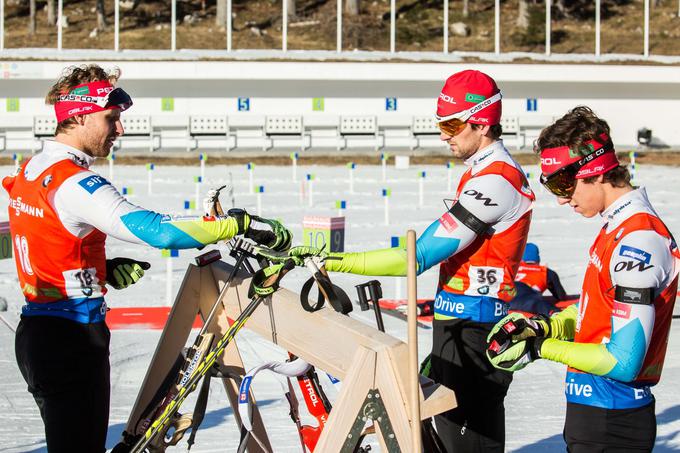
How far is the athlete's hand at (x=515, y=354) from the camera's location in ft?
11.9

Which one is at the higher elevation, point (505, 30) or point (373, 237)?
point (505, 30)

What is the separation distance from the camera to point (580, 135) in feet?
12.0

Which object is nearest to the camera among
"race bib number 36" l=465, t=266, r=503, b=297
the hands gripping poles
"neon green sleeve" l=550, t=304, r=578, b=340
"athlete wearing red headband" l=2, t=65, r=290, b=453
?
"neon green sleeve" l=550, t=304, r=578, b=340

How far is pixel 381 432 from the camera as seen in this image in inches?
137

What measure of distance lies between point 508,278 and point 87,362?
1.65 metres

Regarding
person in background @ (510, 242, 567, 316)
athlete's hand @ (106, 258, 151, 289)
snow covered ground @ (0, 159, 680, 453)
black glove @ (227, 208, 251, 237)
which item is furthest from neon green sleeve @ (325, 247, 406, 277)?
person in background @ (510, 242, 567, 316)

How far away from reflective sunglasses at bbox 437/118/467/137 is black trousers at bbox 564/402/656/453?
1308 mm

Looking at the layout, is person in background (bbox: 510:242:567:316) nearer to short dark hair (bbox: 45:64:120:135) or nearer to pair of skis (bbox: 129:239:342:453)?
pair of skis (bbox: 129:239:342:453)

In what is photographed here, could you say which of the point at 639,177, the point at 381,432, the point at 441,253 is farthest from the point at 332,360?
the point at 639,177

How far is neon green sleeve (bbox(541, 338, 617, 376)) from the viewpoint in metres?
3.42

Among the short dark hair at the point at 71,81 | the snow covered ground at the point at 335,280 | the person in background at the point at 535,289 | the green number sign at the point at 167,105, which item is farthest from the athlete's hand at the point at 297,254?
the green number sign at the point at 167,105

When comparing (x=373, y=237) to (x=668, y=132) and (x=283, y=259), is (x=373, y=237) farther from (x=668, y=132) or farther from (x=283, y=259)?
(x=668, y=132)

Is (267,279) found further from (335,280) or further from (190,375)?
(335,280)

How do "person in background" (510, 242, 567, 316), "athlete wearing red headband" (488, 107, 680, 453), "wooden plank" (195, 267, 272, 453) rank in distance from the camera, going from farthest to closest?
"person in background" (510, 242, 567, 316)
"wooden plank" (195, 267, 272, 453)
"athlete wearing red headband" (488, 107, 680, 453)
